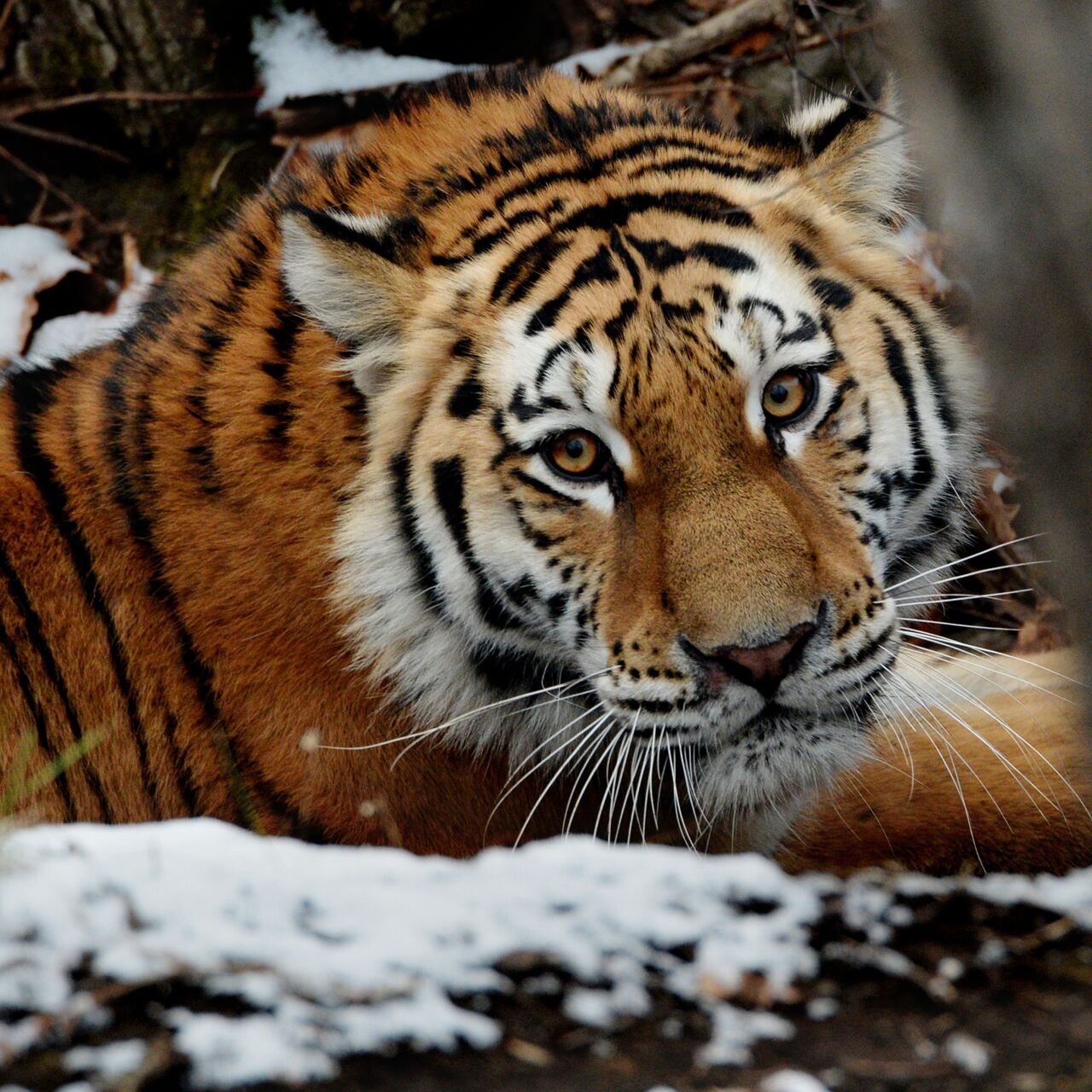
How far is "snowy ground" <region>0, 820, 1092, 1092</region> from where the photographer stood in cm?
140

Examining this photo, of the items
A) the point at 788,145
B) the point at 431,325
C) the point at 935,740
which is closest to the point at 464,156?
the point at 431,325

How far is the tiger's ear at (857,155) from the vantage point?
2.37 meters

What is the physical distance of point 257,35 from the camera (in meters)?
4.73

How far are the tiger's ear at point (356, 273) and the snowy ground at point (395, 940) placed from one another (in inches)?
35.2

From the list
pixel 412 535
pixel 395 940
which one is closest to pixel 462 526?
pixel 412 535

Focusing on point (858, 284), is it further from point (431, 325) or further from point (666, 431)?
point (431, 325)

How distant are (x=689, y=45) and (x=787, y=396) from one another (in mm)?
2958

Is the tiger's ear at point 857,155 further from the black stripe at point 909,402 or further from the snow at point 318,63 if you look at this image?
the snow at point 318,63

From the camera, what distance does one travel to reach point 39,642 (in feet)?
8.16

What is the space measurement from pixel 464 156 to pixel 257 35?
2572 millimetres

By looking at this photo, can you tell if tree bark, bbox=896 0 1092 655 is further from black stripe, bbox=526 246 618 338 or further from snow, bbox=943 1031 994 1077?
black stripe, bbox=526 246 618 338

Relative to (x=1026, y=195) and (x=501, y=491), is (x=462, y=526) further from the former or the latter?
(x=1026, y=195)

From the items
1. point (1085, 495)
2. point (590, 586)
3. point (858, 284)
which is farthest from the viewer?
point (858, 284)

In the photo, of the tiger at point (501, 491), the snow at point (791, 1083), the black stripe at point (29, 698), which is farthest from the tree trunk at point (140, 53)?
the snow at point (791, 1083)
